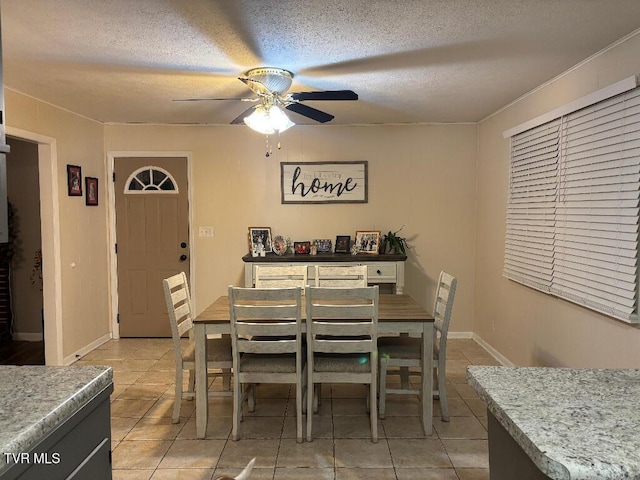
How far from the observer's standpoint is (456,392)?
11.4 ft

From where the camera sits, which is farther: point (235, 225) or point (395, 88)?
point (235, 225)

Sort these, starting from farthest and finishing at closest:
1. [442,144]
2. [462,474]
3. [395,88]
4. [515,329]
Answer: [442,144] → [515,329] → [395,88] → [462,474]

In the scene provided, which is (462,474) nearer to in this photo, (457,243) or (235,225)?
(457,243)

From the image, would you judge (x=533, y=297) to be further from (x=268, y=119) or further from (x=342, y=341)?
(x=268, y=119)

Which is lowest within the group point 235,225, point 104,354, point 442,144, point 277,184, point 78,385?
point 104,354

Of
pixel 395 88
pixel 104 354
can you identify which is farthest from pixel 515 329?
pixel 104 354

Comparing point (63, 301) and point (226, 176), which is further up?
point (226, 176)

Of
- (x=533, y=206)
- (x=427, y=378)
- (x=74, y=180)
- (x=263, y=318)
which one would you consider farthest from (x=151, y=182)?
(x=533, y=206)

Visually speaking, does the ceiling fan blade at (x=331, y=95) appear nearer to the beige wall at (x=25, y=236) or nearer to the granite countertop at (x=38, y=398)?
the granite countertop at (x=38, y=398)

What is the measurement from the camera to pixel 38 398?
48.6 inches

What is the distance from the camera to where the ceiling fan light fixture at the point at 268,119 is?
2.94m

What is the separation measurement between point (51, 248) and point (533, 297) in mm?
4112

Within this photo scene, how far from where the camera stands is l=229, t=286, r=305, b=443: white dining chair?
2.60 m

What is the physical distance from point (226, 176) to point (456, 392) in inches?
124
